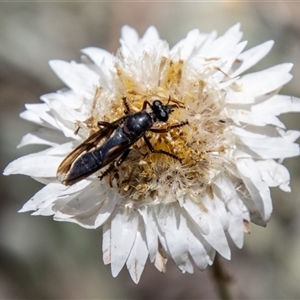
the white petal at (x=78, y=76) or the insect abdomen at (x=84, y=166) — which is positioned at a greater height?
the white petal at (x=78, y=76)

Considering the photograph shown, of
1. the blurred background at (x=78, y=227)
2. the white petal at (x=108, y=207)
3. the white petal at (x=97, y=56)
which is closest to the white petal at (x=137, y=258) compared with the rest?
the white petal at (x=108, y=207)

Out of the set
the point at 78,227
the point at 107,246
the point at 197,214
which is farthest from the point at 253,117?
the point at 78,227

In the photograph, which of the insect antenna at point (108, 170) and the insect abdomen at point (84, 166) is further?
the insect antenna at point (108, 170)

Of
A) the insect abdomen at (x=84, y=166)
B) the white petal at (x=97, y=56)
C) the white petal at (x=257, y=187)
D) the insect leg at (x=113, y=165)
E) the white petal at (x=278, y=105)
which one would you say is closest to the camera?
the insect abdomen at (x=84, y=166)

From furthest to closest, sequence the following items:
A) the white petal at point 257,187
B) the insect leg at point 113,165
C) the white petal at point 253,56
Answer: the white petal at point 253,56, the white petal at point 257,187, the insect leg at point 113,165

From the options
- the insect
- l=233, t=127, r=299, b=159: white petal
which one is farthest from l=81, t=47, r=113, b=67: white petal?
l=233, t=127, r=299, b=159: white petal

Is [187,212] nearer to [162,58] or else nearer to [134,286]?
[162,58]

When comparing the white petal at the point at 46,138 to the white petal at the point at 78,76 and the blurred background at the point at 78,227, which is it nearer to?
the white petal at the point at 78,76
